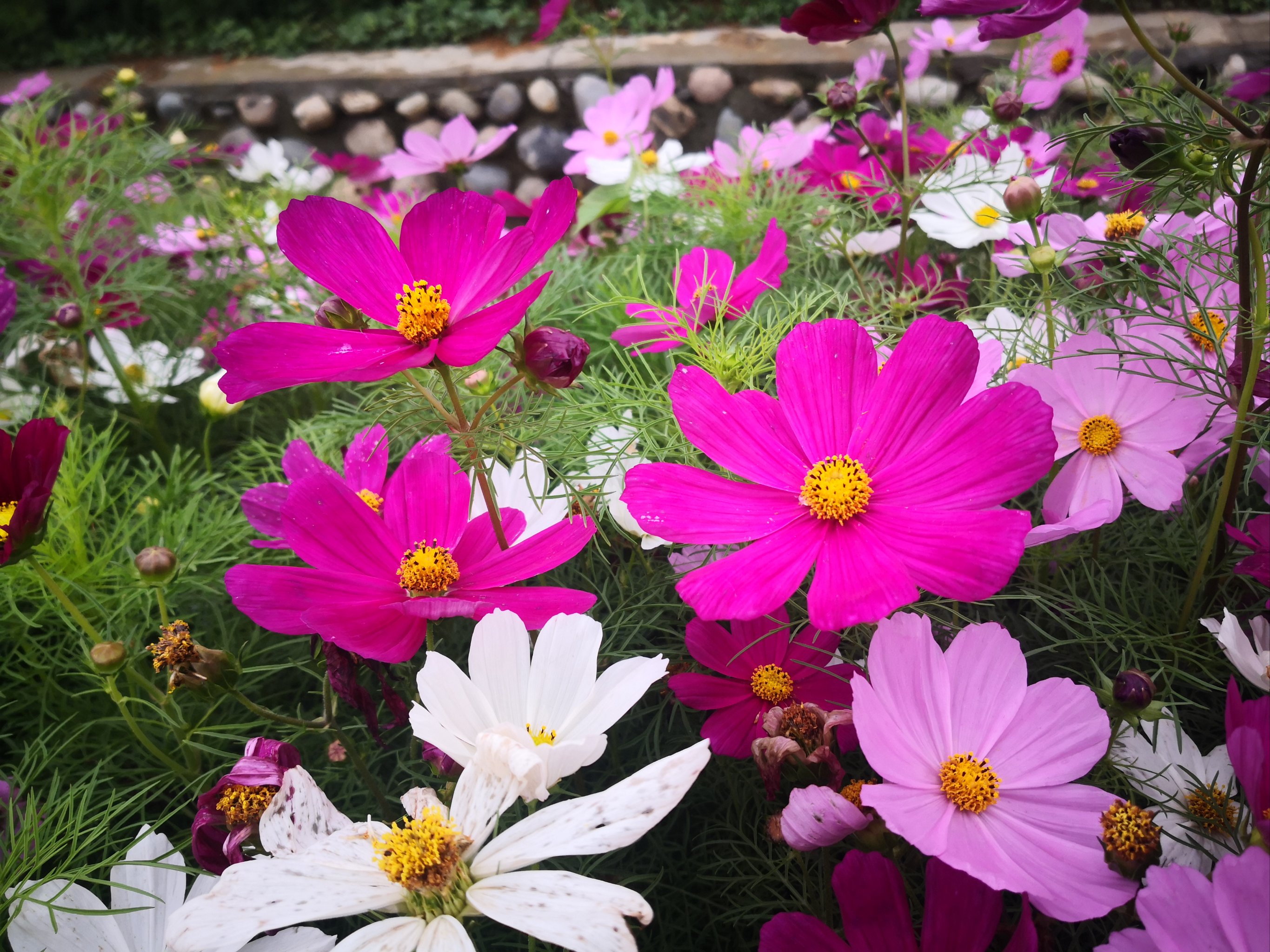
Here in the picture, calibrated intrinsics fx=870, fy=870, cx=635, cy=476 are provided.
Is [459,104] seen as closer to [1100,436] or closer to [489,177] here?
[489,177]

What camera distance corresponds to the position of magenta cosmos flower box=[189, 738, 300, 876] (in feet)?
1.29

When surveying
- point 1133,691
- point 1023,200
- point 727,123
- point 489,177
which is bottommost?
point 489,177

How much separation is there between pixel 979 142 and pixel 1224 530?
0.60 m

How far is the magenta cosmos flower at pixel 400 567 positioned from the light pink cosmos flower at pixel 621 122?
2.40ft

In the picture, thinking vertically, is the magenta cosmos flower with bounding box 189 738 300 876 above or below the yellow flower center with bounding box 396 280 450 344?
below

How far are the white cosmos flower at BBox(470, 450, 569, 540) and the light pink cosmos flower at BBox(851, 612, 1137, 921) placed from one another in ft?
0.66

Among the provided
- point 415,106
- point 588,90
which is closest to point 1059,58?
point 588,90

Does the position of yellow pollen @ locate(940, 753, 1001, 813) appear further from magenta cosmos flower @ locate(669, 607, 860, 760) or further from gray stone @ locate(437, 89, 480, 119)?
gray stone @ locate(437, 89, 480, 119)

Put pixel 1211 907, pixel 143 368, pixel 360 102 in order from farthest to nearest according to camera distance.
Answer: pixel 360 102
pixel 143 368
pixel 1211 907

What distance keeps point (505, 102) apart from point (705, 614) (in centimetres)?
Result: 251

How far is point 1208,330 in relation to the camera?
1.41ft

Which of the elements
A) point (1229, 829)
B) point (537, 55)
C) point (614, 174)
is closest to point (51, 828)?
point (1229, 829)

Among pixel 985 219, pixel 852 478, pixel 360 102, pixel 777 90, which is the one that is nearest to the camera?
pixel 852 478

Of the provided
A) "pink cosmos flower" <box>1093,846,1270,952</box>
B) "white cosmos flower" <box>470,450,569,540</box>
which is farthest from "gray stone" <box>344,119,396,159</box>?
"pink cosmos flower" <box>1093,846,1270,952</box>
